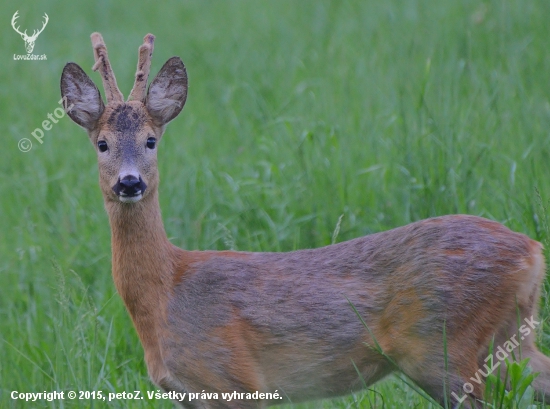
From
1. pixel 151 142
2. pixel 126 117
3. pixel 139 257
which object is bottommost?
pixel 139 257

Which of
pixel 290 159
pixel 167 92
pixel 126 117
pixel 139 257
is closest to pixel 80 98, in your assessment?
pixel 126 117

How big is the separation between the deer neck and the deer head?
88mm

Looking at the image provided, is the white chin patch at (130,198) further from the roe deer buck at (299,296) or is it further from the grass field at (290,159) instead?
the grass field at (290,159)

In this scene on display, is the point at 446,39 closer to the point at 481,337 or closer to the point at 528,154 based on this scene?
the point at 528,154

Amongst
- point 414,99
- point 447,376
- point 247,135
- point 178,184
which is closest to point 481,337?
point 447,376

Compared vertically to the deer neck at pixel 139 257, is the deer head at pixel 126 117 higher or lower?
higher

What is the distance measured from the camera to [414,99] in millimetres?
6559

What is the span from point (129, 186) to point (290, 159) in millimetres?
2453

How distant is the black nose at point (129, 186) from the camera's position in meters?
3.83

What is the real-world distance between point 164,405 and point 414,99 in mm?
3246

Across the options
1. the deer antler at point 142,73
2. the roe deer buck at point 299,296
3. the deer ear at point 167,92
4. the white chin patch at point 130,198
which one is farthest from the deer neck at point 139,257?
the deer antler at point 142,73

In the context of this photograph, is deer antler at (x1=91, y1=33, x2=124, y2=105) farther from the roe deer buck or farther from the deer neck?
the deer neck

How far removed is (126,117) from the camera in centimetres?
410

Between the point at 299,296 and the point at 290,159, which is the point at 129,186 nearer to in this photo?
the point at 299,296
